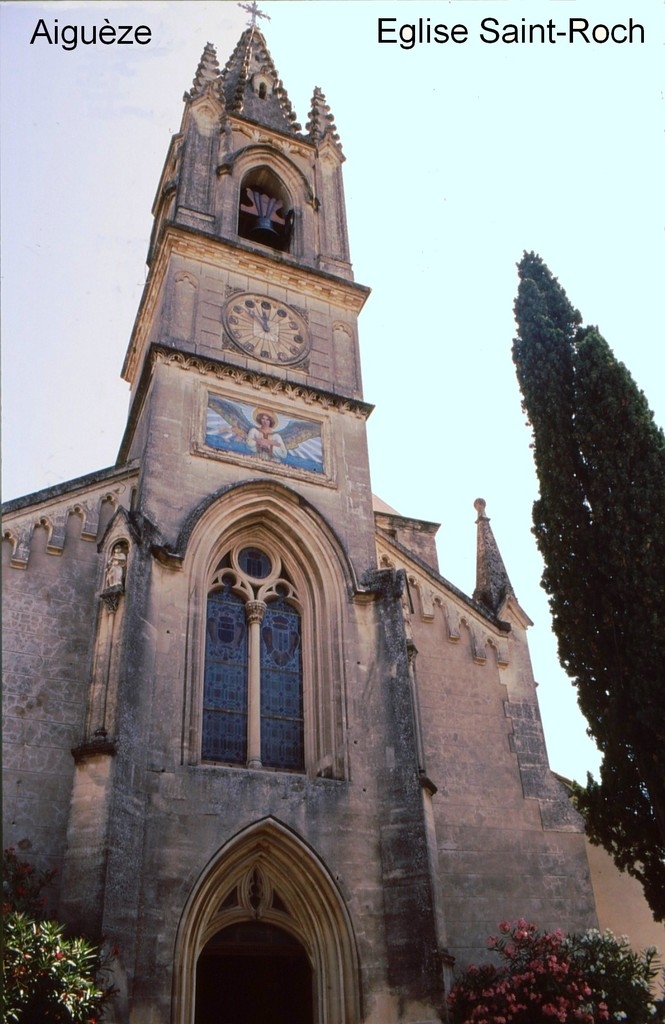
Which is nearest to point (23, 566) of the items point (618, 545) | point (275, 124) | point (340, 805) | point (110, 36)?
point (340, 805)

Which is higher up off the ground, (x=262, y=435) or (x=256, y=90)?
(x=256, y=90)

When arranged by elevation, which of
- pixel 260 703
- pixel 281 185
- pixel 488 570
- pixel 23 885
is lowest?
pixel 23 885

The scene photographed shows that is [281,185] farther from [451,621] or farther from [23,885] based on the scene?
[23,885]

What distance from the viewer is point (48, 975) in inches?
338

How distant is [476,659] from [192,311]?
8776 mm

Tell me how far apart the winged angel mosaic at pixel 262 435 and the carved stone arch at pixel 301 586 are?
0.90 metres

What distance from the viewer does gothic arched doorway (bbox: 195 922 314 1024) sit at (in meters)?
11.9

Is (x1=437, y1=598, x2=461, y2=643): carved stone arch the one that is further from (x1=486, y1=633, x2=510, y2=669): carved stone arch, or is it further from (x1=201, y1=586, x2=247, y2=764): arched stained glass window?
(x1=201, y1=586, x2=247, y2=764): arched stained glass window

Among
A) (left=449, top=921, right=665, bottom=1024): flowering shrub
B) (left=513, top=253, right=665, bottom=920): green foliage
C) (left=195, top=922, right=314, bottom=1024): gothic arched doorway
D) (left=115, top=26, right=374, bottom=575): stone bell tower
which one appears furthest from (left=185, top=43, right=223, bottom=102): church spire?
(left=449, top=921, right=665, bottom=1024): flowering shrub

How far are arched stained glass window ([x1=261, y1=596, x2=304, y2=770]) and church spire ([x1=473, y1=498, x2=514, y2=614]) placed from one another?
4.45 meters

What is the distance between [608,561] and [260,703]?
19.9 feet

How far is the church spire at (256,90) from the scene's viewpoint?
74.4 feet

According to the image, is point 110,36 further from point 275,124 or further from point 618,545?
point 275,124

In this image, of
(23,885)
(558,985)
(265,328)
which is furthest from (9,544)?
(558,985)
